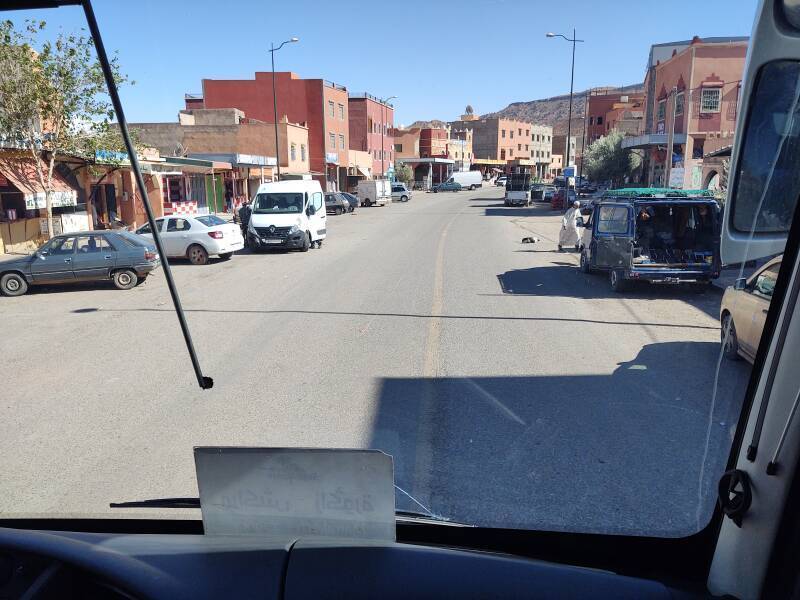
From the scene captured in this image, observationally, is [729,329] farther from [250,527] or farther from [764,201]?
[250,527]

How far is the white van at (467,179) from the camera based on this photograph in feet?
280

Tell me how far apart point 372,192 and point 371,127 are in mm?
22003

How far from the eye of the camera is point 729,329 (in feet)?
8.00

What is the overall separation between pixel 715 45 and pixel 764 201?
5.94ft

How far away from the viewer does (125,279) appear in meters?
14.5

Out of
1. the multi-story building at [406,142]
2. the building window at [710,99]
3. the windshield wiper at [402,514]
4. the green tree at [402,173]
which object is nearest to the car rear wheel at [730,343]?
the windshield wiper at [402,514]

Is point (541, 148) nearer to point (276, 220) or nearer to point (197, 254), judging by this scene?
point (276, 220)

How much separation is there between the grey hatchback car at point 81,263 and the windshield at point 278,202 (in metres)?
8.13

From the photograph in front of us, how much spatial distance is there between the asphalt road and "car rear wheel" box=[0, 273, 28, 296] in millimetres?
790

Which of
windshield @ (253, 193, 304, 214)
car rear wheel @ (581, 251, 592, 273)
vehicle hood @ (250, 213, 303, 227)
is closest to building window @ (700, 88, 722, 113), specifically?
car rear wheel @ (581, 251, 592, 273)

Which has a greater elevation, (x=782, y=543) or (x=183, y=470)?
(x=782, y=543)

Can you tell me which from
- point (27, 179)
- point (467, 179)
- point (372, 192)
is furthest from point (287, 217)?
point (467, 179)

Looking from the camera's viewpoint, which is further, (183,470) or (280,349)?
(280,349)

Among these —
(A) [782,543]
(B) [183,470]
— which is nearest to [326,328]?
(B) [183,470]
